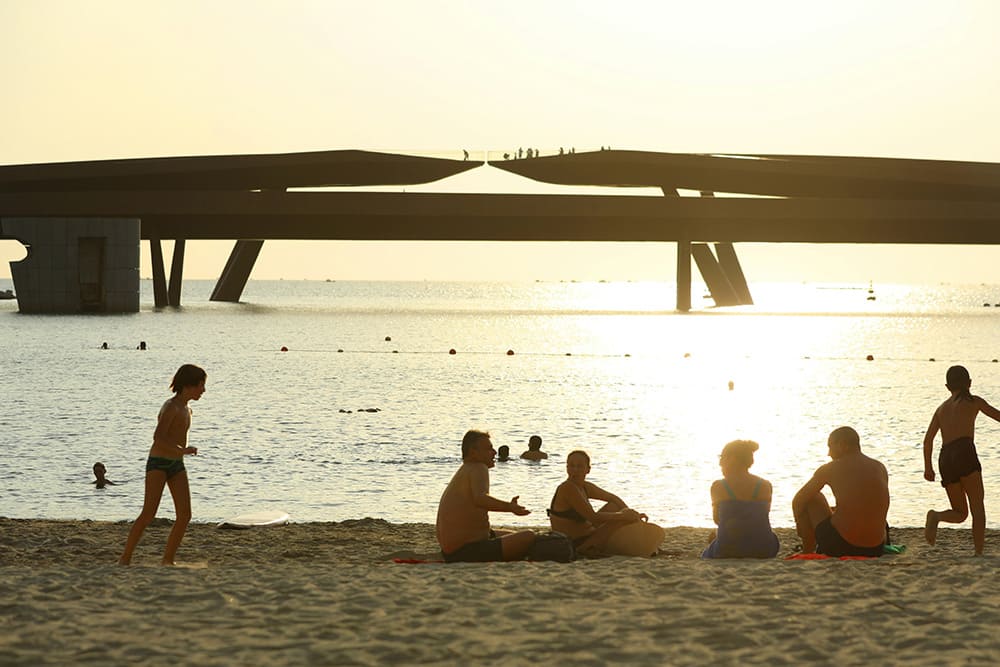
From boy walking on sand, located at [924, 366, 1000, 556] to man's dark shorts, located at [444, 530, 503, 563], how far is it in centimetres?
345

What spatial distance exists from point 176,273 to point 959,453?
4007 inches

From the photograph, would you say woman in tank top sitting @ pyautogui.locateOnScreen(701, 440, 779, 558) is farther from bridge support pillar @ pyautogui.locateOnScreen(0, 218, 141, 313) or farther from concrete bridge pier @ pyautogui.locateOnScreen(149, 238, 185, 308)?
concrete bridge pier @ pyautogui.locateOnScreen(149, 238, 185, 308)

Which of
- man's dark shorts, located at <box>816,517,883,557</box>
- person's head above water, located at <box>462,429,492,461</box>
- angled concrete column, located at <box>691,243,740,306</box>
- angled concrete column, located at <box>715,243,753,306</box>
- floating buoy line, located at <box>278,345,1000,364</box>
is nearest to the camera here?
person's head above water, located at <box>462,429,492,461</box>

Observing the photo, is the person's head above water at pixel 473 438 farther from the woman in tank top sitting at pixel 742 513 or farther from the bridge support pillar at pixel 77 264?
the bridge support pillar at pixel 77 264

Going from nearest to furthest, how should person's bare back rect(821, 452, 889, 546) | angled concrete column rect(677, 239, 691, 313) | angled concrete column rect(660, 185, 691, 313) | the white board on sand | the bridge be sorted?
person's bare back rect(821, 452, 889, 546) < the white board on sand < the bridge < angled concrete column rect(660, 185, 691, 313) < angled concrete column rect(677, 239, 691, 313)

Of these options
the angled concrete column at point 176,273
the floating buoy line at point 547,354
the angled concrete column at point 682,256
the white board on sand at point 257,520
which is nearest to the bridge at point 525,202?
the angled concrete column at point 682,256

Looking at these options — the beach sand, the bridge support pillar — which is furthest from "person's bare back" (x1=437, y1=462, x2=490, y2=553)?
the bridge support pillar

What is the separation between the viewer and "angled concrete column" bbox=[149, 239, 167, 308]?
102062 millimetres

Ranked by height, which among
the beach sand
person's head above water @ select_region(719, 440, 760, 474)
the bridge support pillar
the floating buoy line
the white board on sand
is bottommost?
the white board on sand

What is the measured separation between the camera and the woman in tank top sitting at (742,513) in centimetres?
1012

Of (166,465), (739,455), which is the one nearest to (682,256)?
(739,455)

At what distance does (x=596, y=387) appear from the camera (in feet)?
149

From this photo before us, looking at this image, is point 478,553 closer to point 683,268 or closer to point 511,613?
point 511,613

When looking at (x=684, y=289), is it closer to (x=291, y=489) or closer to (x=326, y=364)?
Answer: (x=326, y=364)
